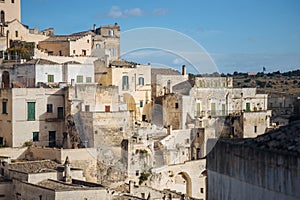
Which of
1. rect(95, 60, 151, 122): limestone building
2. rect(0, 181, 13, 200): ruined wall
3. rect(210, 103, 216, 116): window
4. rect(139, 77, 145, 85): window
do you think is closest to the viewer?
rect(0, 181, 13, 200): ruined wall

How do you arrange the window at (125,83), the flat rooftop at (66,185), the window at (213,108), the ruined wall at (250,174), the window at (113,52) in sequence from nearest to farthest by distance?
the ruined wall at (250,174), the flat rooftop at (66,185), the window at (125,83), the window at (213,108), the window at (113,52)

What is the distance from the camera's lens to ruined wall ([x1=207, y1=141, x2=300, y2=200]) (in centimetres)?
733

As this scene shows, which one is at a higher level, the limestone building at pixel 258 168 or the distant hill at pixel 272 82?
the distant hill at pixel 272 82

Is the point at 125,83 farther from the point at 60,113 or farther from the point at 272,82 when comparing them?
the point at 272,82

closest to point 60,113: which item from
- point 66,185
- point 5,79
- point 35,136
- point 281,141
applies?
point 35,136

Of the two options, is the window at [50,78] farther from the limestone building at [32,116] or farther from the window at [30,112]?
the window at [30,112]

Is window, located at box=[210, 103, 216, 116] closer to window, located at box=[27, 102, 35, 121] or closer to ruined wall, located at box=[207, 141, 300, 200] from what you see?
window, located at box=[27, 102, 35, 121]

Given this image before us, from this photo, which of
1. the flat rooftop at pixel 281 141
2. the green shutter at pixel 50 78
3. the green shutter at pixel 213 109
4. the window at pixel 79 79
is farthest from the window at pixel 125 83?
the flat rooftop at pixel 281 141

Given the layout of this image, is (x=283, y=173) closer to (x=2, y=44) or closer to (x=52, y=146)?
(x=52, y=146)

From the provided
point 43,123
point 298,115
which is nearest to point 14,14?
point 43,123

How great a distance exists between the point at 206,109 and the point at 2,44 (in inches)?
556

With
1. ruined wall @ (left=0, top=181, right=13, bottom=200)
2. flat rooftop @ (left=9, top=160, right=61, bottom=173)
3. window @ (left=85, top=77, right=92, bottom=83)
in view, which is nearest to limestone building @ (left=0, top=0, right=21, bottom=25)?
window @ (left=85, top=77, right=92, bottom=83)

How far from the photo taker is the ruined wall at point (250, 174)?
7.33 meters

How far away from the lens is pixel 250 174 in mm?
8039
